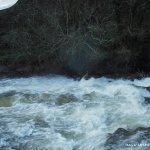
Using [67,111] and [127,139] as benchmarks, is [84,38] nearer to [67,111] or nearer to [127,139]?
[67,111]

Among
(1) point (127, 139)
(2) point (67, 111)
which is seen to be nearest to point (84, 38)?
(2) point (67, 111)

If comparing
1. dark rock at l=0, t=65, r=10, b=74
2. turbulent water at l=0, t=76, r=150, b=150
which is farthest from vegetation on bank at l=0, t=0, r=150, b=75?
turbulent water at l=0, t=76, r=150, b=150

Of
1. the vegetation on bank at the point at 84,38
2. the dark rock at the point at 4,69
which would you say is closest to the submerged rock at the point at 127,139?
the vegetation on bank at the point at 84,38

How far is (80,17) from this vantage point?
26.0 feet

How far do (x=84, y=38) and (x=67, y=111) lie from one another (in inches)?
87.7

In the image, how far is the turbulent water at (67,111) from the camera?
17.3 feet

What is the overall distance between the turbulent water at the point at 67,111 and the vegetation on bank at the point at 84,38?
0.49 m

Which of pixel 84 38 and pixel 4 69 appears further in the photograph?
pixel 4 69

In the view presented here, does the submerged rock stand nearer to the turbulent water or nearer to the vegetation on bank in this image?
the turbulent water

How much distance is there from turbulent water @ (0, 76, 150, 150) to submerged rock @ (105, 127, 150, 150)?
126 millimetres

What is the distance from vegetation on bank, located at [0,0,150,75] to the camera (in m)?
7.85

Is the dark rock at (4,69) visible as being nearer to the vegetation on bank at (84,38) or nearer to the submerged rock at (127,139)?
the vegetation on bank at (84,38)

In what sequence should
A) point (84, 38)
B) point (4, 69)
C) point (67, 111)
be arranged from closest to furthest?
point (67, 111) → point (84, 38) → point (4, 69)

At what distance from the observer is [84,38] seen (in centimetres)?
786
